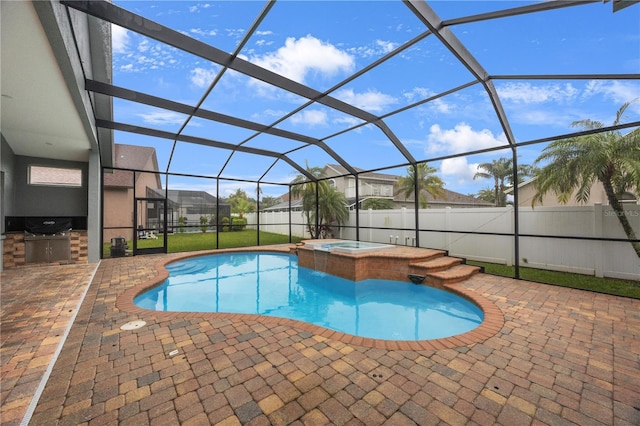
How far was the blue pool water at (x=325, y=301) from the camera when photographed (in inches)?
169

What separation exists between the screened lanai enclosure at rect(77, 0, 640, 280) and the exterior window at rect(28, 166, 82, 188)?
1705 millimetres

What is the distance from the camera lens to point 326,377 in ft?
7.32

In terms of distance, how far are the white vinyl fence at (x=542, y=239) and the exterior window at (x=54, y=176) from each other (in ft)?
36.3

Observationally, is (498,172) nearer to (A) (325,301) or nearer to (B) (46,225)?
(A) (325,301)

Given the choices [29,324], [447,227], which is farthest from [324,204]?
[29,324]

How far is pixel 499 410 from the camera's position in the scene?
6.18 ft

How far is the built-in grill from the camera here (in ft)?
22.1

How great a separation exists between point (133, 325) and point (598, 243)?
927 cm

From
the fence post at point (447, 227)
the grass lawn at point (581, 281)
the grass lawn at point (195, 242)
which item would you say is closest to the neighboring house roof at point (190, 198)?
the grass lawn at point (195, 242)

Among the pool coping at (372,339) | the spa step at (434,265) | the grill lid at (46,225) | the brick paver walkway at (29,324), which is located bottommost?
the pool coping at (372,339)

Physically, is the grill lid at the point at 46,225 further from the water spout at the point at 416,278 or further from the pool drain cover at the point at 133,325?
the water spout at the point at 416,278

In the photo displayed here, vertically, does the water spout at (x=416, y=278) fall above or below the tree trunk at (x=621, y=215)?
below

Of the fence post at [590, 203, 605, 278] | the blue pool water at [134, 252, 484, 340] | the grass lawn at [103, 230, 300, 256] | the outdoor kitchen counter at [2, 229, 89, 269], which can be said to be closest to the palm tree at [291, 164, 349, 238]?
the grass lawn at [103, 230, 300, 256]

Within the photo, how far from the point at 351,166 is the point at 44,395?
9.06m
